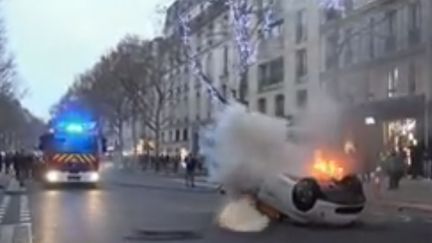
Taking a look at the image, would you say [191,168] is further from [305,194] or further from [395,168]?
[305,194]

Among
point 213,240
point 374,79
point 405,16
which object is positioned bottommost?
point 213,240

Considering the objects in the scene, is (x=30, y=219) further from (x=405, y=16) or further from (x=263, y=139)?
(x=405, y=16)

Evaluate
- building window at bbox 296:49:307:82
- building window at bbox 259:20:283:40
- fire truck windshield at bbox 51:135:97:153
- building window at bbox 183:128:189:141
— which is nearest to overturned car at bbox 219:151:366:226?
fire truck windshield at bbox 51:135:97:153

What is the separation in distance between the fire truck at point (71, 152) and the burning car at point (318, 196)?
22.8 metres

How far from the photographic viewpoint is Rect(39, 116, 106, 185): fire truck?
43.4 meters

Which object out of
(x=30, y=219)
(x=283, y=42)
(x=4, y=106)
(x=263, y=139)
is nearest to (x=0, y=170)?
(x=283, y=42)

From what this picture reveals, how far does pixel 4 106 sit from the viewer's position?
8838 centimetres

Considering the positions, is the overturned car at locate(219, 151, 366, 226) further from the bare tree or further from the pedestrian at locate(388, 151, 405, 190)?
the bare tree

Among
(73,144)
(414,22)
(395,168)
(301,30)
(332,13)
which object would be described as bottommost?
(395,168)

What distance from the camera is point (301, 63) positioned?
6281 cm

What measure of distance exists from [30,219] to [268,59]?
4904 centimetres

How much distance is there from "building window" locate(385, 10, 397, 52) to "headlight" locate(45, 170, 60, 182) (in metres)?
15.9

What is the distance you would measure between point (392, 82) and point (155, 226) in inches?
981

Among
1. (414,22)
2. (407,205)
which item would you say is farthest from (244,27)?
(407,205)
